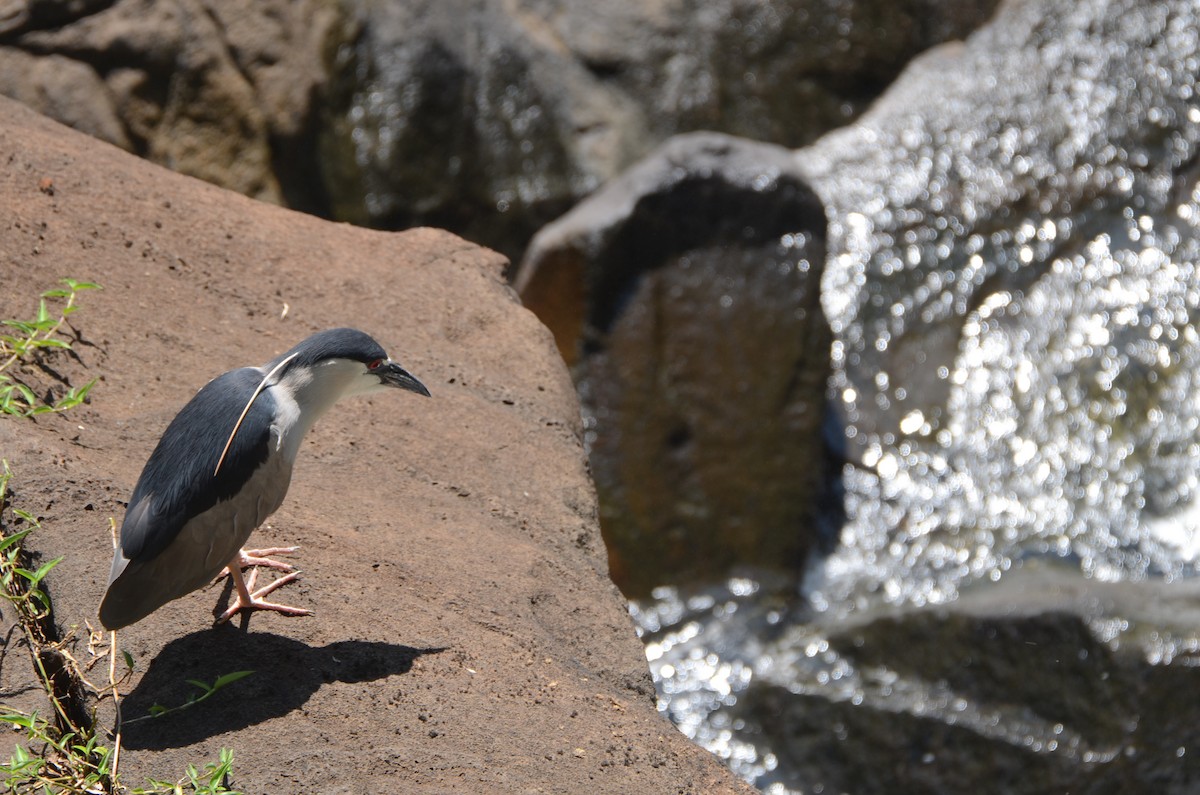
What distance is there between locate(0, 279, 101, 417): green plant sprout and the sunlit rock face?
Answer: 353 cm

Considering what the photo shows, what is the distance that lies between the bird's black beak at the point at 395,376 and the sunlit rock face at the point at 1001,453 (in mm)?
3210

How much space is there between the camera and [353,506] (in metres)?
3.47

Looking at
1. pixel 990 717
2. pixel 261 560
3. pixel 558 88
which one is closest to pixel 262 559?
pixel 261 560

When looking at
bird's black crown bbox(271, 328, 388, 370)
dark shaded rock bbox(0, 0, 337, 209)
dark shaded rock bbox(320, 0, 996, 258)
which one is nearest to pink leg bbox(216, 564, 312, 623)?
bird's black crown bbox(271, 328, 388, 370)

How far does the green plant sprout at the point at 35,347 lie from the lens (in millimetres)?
3301

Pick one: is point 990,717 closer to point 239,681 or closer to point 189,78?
point 239,681

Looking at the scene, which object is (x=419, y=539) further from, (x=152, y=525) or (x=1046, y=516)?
(x=1046, y=516)

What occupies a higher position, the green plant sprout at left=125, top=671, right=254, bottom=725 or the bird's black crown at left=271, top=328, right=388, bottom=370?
the bird's black crown at left=271, top=328, right=388, bottom=370

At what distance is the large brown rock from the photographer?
2727 millimetres

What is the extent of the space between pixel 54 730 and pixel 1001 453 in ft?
17.9

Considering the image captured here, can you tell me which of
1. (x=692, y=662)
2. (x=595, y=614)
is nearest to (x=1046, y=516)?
(x=692, y=662)

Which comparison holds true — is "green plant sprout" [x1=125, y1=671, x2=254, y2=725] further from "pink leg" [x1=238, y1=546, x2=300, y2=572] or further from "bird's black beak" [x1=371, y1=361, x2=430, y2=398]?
"bird's black beak" [x1=371, y1=361, x2=430, y2=398]

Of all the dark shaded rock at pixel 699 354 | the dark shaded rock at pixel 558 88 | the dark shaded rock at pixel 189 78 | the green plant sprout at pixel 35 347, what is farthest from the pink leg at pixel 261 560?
the dark shaded rock at pixel 558 88

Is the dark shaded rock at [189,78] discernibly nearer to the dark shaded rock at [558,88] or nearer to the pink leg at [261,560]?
the dark shaded rock at [558,88]
